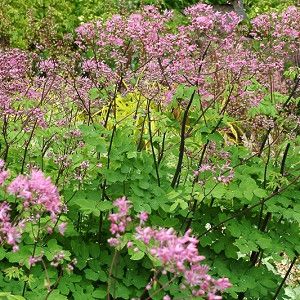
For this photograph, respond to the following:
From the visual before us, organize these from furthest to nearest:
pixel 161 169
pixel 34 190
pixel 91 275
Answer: pixel 161 169, pixel 91 275, pixel 34 190

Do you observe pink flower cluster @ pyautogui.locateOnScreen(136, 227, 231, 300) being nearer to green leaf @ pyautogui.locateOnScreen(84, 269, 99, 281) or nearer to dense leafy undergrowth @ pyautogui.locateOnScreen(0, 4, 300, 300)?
dense leafy undergrowth @ pyautogui.locateOnScreen(0, 4, 300, 300)

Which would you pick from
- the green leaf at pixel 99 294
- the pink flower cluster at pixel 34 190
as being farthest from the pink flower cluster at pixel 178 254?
the green leaf at pixel 99 294

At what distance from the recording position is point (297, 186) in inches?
149

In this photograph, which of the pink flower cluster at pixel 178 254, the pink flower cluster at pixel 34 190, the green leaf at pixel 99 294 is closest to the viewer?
the pink flower cluster at pixel 178 254

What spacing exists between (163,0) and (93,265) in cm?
1076

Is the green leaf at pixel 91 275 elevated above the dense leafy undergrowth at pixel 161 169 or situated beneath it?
situated beneath

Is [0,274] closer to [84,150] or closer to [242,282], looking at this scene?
[84,150]

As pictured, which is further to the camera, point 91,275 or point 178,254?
point 91,275

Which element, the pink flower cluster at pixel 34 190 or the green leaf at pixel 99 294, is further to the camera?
Result: the green leaf at pixel 99 294

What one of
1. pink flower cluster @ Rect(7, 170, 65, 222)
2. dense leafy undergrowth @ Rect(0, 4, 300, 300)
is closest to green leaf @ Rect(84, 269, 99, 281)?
dense leafy undergrowth @ Rect(0, 4, 300, 300)

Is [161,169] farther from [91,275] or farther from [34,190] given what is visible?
[34,190]

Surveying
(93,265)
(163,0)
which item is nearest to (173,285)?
(93,265)

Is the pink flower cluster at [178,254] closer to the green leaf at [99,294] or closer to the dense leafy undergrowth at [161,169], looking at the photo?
the dense leafy undergrowth at [161,169]

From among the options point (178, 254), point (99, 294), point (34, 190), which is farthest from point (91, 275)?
point (178, 254)
